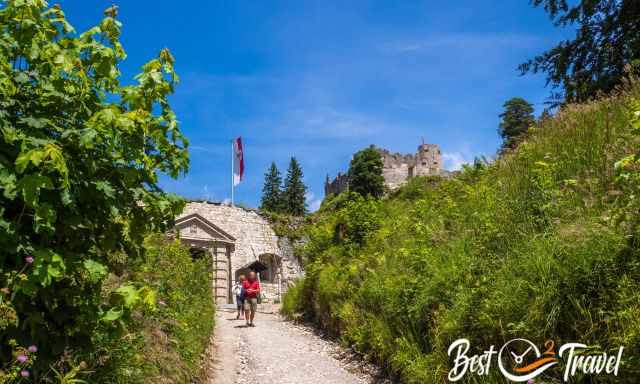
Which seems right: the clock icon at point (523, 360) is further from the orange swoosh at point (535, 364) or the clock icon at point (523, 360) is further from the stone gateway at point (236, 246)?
the stone gateway at point (236, 246)

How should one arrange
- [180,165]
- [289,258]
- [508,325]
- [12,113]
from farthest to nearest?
[289,258]
[508,325]
[180,165]
[12,113]

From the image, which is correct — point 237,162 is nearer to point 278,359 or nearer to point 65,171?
point 278,359

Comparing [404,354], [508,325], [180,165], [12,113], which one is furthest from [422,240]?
[12,113]

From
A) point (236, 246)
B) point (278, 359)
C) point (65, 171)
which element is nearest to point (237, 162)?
point (236, 246)

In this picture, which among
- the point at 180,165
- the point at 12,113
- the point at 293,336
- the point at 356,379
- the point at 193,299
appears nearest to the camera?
the point at 12,113

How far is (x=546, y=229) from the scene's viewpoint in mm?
5309

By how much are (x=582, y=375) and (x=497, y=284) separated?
4.23 ft

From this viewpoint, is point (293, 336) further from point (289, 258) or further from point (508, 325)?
point (289, 258)

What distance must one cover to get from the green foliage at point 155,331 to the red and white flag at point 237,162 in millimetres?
16812

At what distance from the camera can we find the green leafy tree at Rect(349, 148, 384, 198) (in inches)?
1503

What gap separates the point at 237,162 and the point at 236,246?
4869 millimetres

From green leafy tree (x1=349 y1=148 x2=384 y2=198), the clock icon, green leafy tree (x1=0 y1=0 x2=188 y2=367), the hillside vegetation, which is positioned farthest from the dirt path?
green leafy tree (x1=349 y1=148 x2=384 y2=198)

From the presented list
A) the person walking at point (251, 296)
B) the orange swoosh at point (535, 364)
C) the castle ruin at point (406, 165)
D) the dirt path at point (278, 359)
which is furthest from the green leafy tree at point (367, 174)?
the orange swoosh at point (535, 364)

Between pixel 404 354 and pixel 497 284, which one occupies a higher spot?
pixel 497 284
